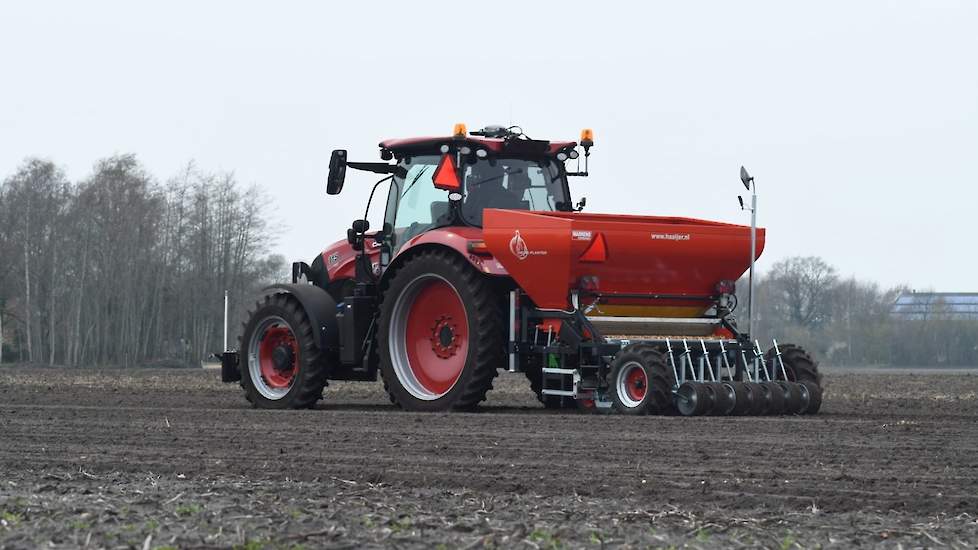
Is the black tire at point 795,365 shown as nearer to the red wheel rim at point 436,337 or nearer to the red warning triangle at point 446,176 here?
the red wheel rim at point 436,337

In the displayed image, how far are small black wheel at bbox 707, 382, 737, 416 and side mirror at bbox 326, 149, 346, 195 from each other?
15.4 feet

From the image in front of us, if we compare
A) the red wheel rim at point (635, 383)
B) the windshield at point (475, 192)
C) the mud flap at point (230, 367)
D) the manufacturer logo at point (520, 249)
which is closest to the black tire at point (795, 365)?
the red wheel rim at point (635, 383)

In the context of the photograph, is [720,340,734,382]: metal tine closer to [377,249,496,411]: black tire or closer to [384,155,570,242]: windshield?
[377,249,496,411]: black tire

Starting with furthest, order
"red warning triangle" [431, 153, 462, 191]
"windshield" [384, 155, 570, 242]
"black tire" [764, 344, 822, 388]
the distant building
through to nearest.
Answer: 1. the distant building
2. "windshield" [384, 155, 570, 242]
3. "red warning triangle" [431, 153, 462, 191]
4. "black tire" [764, 344, 822, 388]

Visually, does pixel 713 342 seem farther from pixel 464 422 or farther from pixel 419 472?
pixel 419 472

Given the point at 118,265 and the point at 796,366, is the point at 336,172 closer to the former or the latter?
the point at 796,366

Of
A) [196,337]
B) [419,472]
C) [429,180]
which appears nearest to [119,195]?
[196,337]

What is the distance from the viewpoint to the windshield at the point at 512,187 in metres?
15.8

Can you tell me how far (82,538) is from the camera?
21.2 feet

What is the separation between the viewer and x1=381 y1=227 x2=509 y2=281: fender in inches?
587

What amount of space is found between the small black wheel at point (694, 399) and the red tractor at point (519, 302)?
15 mm

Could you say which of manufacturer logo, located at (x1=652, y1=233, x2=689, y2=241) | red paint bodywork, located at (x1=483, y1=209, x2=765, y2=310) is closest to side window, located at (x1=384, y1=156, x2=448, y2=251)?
red paint bodywork, located at (x1=483, y1=209, x2=765, y2=310)

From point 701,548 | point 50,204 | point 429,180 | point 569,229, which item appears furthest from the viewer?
point 50,204

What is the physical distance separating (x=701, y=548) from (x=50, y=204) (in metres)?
57.5
